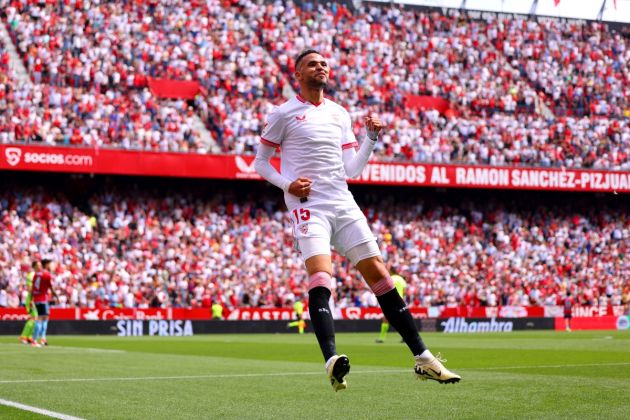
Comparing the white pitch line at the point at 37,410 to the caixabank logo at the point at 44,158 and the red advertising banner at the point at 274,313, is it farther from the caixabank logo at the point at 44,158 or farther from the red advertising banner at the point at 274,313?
the caixabank logo at the point at 44,158

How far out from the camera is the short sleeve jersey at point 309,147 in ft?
26.7

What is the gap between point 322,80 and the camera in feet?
26.9

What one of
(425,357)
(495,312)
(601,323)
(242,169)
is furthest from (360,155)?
(601,323)

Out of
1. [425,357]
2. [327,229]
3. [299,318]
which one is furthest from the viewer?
[299,318]

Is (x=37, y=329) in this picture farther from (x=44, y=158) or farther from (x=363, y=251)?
(x=363, y=251)

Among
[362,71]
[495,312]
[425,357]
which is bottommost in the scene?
[425,357]

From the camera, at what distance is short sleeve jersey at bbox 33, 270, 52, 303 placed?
24281 millimetres

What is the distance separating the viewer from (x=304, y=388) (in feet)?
36.2

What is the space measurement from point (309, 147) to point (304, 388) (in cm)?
374

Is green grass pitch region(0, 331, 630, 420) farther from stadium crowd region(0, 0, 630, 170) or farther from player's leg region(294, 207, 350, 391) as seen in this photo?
stadium crowd region(0, 0, 630, 170)

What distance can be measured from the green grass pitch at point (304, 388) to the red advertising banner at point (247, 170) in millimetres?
19412

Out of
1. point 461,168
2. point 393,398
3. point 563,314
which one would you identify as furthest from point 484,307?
point 393,398

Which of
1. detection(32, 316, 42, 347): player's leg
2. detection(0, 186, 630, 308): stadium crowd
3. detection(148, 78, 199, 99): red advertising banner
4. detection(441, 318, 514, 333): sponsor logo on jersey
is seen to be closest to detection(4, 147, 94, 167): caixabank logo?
detection(0, 186, 630, 308): stadium crowd

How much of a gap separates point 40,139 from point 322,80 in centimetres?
2999
